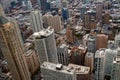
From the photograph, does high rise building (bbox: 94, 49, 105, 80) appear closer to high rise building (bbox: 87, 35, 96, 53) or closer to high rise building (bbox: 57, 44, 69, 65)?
high rise building (bbox: 57, 44, 69, 65)

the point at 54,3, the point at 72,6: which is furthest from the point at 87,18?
the point at 54,3

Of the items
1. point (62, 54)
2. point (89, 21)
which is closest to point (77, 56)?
point (62, 54)

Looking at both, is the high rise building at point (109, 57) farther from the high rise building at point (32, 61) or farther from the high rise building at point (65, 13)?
the high rise building at point (65, 13)

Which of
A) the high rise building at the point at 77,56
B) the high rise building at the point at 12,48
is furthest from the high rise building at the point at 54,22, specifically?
the high rise building at the point at 12,48

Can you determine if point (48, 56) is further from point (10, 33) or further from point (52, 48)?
point (10, 33)

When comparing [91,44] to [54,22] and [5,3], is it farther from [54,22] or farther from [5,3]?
[5,3]

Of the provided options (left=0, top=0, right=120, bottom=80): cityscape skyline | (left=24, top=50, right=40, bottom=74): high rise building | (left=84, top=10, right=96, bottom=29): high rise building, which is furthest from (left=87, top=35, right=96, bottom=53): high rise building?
(left=84, top=10, right=96, bottom=29): high rise building
